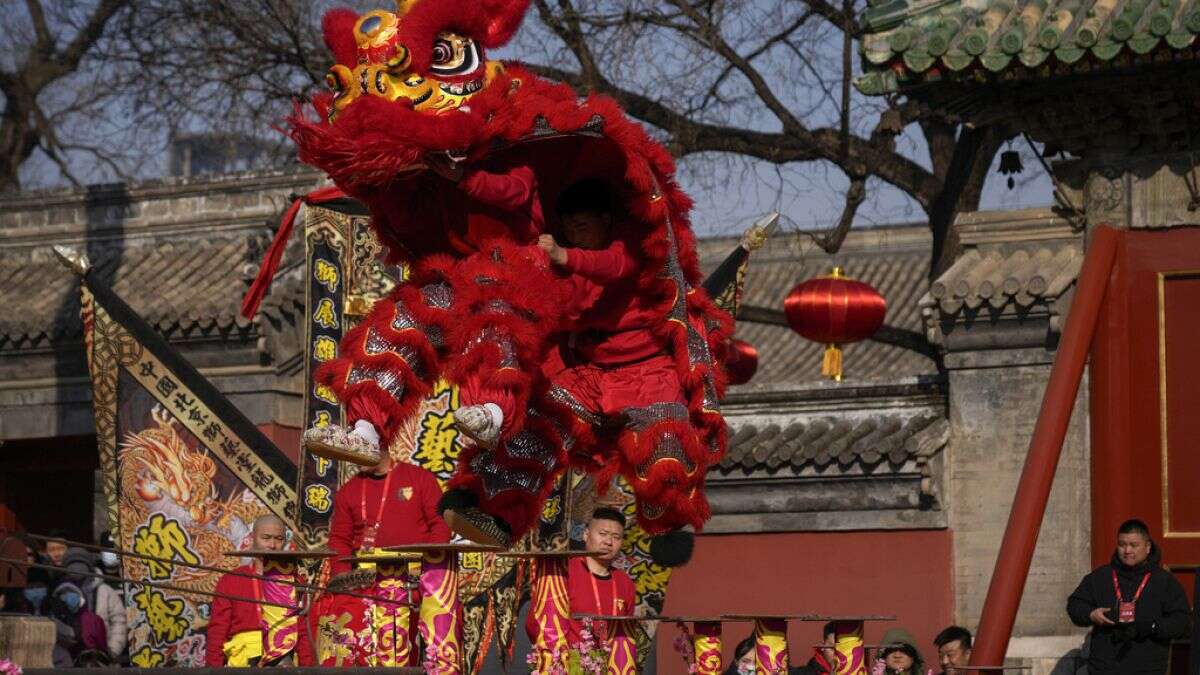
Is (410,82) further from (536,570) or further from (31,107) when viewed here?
(31,107)

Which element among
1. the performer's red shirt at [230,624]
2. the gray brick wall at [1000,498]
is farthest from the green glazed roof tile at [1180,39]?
the performer's red shirt at [230,624]

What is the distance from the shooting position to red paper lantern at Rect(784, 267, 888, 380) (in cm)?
1495

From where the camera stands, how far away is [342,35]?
785 cm

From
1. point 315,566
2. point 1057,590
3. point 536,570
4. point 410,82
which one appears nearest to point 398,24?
point 410,82

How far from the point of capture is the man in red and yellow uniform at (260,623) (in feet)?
30.1

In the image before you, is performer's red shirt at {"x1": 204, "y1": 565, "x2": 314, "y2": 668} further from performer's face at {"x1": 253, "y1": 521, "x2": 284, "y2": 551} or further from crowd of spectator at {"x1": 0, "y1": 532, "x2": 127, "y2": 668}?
crowd of spectator at {"x1": 0, "y1": 532, "x2": 127, "y2": 668}

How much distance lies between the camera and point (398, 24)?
7.78 m

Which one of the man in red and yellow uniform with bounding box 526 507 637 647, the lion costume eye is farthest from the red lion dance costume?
the man in red and yellow uniform with bounding box 526 507 637 647

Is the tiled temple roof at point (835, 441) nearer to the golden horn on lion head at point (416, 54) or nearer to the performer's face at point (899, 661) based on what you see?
the performer's face at point (899, 661)

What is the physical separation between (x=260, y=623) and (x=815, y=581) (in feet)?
14.3

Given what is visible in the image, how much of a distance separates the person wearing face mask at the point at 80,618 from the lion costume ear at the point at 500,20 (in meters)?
5.78

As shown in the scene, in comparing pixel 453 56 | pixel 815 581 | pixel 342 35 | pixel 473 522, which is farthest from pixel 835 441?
pixel 342 35

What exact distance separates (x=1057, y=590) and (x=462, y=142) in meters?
5.40

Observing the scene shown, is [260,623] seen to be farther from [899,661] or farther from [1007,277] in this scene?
[1007,277]
